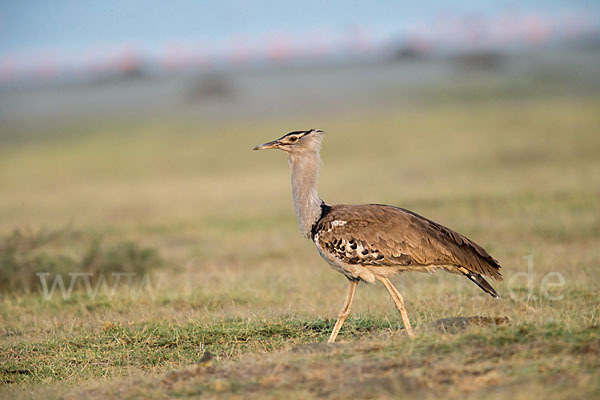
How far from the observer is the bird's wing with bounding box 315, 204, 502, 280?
6.16m

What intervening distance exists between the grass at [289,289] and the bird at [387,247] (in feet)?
1.47

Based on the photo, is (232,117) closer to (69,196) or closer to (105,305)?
(69,196)

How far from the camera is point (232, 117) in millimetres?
51375

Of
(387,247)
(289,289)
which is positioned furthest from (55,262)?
(387,247)

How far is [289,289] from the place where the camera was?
917 centimetres

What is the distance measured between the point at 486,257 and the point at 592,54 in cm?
6511

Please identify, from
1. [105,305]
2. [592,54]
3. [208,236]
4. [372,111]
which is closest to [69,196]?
[208,236]

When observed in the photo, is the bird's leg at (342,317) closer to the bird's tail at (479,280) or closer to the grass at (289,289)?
the grass at (289,289)

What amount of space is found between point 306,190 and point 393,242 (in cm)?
95

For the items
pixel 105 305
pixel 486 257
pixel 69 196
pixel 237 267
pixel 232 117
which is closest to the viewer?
pixel 486 257

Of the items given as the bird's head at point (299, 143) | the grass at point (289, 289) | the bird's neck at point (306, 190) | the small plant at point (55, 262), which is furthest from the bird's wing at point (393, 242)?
the small plant at point (55, 262)

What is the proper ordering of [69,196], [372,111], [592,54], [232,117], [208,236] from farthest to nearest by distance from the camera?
[592,54] < [232,117] < [372,111] < [69,196] < [208,236]

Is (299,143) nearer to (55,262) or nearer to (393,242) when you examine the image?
(393,242)

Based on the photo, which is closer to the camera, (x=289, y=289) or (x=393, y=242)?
(x=393, y=242)
